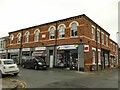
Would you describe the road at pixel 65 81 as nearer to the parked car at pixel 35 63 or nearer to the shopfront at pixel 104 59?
the parked car at pixel 35 63

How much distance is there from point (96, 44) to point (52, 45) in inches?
298

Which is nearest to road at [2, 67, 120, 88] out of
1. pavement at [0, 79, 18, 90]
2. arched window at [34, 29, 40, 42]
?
pavement at [0, 79, 18, 90]

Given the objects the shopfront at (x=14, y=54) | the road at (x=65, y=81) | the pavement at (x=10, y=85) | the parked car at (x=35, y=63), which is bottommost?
the road at (x=65, y=81)

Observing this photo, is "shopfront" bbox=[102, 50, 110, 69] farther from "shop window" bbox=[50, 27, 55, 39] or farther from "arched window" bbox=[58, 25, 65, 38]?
"shop window" bbox=[50, 27, 55, 39]

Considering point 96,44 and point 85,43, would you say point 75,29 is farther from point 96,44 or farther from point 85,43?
point 96,44

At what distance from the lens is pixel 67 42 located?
2534 centimetres

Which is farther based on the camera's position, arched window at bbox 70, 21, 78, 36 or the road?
arched window at bbox 70, 21, 78, 36

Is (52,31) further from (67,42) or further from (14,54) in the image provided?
(14,54)

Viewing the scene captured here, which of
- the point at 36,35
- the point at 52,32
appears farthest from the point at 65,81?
the point at 36,35

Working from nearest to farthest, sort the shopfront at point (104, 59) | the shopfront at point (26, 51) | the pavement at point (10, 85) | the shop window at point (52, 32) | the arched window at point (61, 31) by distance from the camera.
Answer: the pavement at point (10, 85) < the arched window at point (61, 31) < the shop window at point (52, 32) < the shopfront at point (26, 51) < the shopfront at point (104, 59)

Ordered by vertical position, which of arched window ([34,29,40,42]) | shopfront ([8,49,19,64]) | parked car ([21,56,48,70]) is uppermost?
arched window ([34,29,40,42])

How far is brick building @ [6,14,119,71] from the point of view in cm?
2402

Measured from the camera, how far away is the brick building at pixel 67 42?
24.0 metres

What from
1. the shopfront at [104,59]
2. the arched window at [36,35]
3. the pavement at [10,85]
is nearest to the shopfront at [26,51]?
the arched window at [36,35]
